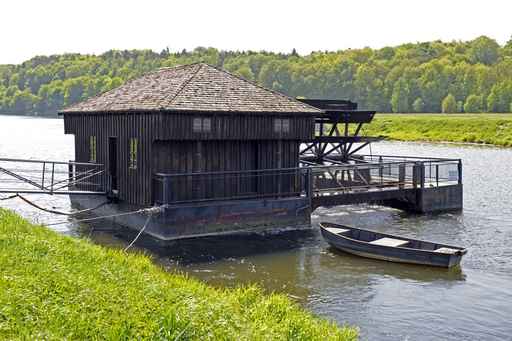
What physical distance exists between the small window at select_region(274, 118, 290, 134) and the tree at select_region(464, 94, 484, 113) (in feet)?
348

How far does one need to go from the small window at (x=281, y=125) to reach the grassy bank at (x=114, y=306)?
461 inches

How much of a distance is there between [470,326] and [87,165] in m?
17.6

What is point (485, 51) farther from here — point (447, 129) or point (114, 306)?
point (114, 306)

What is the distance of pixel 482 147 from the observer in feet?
248

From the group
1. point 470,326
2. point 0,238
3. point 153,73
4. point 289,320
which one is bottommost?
point 470,326

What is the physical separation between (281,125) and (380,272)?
26.2 ft

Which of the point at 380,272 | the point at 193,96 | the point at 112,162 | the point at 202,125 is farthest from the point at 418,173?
the point at 112,162

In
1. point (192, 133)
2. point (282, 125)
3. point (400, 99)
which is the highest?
point (400, 99)

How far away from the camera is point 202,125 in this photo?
23.4m

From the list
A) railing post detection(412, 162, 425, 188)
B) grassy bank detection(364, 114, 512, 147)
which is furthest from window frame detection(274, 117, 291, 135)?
grassy bank detection(364, 114, 512, 147)

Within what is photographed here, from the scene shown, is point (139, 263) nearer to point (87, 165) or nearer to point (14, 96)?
point (87, 165)

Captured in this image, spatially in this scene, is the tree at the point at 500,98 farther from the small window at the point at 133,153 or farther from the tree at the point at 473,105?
the small window at the point at 133,153

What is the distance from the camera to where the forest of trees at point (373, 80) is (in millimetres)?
133500

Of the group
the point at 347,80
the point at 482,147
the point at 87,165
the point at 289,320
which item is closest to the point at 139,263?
the point at 289,320
